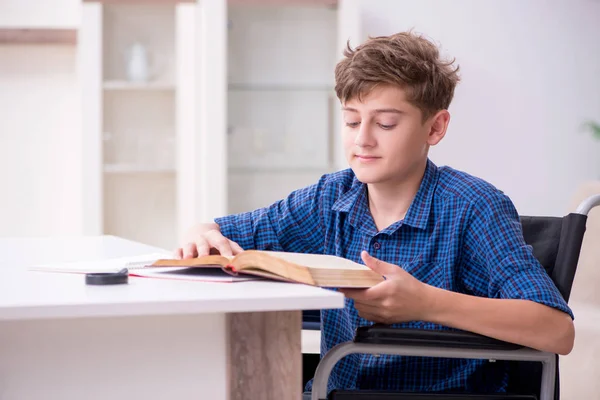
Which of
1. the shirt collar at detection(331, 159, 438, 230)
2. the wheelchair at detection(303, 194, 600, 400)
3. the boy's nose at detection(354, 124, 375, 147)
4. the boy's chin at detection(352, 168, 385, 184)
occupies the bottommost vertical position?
the wheelchair at detection(303, 194, 600, 400)

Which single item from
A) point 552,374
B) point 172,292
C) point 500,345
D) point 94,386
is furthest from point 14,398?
point 552,374

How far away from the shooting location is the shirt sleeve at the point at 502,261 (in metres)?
1.19

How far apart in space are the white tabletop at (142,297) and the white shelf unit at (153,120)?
2214 mm

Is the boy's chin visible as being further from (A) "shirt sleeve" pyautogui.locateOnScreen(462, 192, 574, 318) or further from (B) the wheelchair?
(B) the wheelchair

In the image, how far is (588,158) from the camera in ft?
12.4

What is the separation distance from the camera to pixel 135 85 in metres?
3.39

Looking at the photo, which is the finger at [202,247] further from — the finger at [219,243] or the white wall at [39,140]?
the white wall at [39,140]

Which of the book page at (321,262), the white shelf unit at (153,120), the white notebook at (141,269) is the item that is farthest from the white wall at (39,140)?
the book page at (321,262)

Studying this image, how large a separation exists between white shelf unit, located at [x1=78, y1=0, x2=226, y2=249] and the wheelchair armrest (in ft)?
7.31

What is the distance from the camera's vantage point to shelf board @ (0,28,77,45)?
3473 mm

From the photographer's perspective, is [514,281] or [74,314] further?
[514,281]

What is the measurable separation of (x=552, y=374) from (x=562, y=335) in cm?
6

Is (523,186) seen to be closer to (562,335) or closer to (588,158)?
(588,158)

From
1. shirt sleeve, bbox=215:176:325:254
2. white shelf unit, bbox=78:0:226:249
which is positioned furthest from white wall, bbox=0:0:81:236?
shirt sleeve, bbox=215:176:325:254
